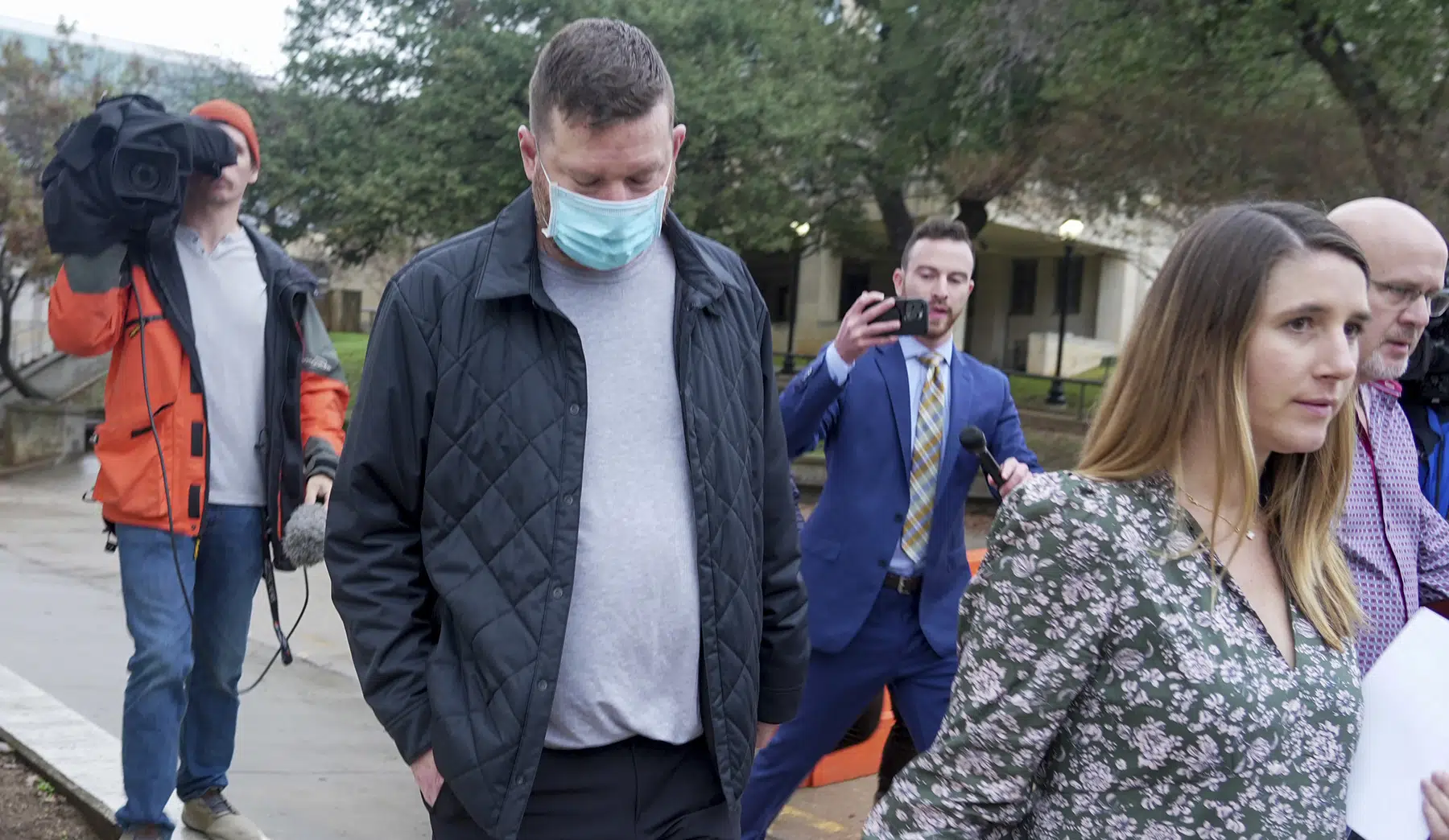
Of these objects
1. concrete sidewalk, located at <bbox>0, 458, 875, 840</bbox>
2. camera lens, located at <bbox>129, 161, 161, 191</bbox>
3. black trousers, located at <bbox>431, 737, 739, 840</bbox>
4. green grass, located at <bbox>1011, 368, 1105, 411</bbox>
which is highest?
camera lens, located at <bbox>129, 161, 161, 191</bbox>

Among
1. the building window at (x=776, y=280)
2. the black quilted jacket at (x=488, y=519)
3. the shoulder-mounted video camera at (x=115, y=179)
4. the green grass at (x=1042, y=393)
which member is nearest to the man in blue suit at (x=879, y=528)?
the black quilted jacket at (x=488, y=519)

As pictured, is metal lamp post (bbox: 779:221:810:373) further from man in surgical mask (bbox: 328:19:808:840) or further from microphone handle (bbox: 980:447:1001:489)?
man in surgical mask (bbox: 328:19:808:840)

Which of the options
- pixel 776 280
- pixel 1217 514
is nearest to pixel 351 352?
pixel 776 280

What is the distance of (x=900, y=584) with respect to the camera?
159 inches

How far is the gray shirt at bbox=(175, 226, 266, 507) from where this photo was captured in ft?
13.0

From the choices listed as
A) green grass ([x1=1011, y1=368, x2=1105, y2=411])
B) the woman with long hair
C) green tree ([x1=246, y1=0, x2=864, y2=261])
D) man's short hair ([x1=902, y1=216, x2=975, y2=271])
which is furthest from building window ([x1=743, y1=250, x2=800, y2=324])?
the woman with long hair

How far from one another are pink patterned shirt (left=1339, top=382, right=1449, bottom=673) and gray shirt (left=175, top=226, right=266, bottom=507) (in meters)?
2.94

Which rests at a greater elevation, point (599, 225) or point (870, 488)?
point (599, 225)

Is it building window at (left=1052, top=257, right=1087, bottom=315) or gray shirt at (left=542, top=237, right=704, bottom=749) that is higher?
gray shirt at (left=542, top=237, right=704, bottom=749)

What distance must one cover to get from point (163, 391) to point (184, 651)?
74 centimetres

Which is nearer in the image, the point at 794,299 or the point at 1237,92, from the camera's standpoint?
the point at 1237,92

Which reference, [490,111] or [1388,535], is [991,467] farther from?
[490,111]

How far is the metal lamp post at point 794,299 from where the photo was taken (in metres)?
22.3

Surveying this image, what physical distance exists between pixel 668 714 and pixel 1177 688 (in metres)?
0.98
